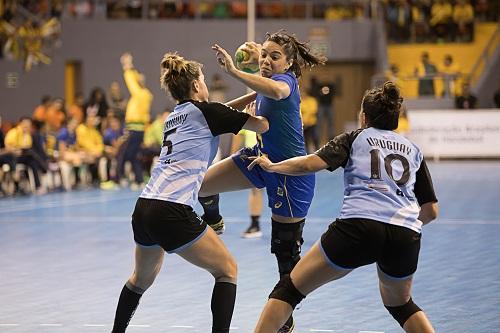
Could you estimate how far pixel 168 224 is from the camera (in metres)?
6.36

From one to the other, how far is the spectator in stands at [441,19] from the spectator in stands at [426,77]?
9.78 feet

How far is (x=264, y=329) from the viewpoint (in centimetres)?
609

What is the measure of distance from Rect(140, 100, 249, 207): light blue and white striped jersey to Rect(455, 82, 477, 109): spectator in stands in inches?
821

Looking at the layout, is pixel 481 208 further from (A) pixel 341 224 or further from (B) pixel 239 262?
(A) pixel 341 224

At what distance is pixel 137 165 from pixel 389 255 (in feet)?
48.8

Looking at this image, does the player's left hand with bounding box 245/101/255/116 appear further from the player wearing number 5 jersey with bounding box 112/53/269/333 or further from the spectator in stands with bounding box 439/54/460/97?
the spectator in stands with bounding box 439/54/460/97

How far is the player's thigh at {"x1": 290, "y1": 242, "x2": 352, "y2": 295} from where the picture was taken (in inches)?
234

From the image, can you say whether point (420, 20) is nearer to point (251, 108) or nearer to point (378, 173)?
point (251, 108)

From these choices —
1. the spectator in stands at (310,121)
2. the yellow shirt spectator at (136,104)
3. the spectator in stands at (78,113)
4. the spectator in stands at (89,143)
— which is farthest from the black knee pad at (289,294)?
the spectator in stands at (310,121)

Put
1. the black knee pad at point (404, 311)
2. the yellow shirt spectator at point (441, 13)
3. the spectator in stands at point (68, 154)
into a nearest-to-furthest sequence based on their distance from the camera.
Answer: the black knee pad at point (404, 311) → the spectator in stands at point (68, 154) → the yellow shirt spectator at point (441, 13)

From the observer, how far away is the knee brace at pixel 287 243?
7.42 meters

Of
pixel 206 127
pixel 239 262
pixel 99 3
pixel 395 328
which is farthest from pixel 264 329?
pixel 99 3

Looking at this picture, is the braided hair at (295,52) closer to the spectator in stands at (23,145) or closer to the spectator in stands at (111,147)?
the spectator in stands at (23,145)

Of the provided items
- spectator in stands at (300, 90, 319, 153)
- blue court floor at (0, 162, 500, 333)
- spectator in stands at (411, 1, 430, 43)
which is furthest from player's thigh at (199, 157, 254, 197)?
spectator in stands at (411, 1, 430, 43)
